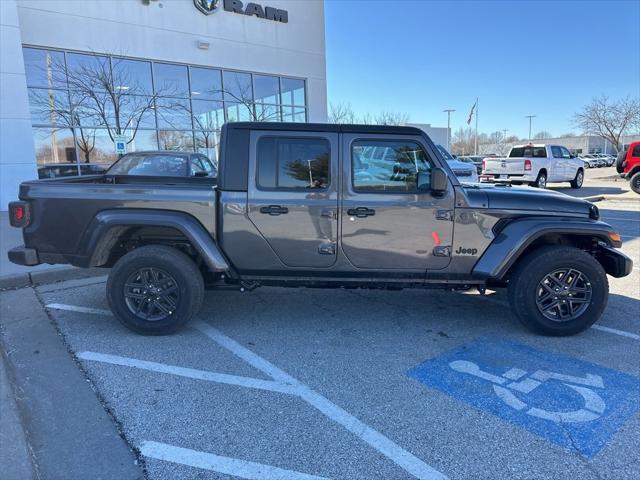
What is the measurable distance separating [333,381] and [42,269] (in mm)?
4894

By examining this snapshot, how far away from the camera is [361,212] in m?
4.03

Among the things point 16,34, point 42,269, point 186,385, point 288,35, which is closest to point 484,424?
point 186,385

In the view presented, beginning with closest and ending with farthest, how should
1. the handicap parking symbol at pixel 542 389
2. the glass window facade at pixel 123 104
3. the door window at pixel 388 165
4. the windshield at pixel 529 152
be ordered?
1. the handicap parking symbol at pixel 542 389
2. the door window at pixel 388 165
3. the glass window facade at pixel 123 104
4. the windshield at pixel 529 152

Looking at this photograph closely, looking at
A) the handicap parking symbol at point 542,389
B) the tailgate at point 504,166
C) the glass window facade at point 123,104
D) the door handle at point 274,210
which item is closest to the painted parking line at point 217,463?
the handicap parking symbol at point 542,389

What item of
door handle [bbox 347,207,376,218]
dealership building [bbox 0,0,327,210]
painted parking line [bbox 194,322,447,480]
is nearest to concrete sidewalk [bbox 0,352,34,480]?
painted parking line [bbox 194,322,447,480]

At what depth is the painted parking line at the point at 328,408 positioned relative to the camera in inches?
95.4

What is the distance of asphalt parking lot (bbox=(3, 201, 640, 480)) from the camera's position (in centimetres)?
248

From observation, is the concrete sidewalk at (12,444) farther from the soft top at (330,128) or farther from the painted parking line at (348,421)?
the soft top at (330,128)

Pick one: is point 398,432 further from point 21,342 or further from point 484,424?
point 21,342

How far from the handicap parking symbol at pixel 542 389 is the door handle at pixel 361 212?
1.39 m

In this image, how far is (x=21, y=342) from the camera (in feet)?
13.2

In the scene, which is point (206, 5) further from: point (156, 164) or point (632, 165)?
point (632, 165)

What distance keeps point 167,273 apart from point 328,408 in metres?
2.05

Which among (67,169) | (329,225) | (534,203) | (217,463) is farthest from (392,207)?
(67,169)
